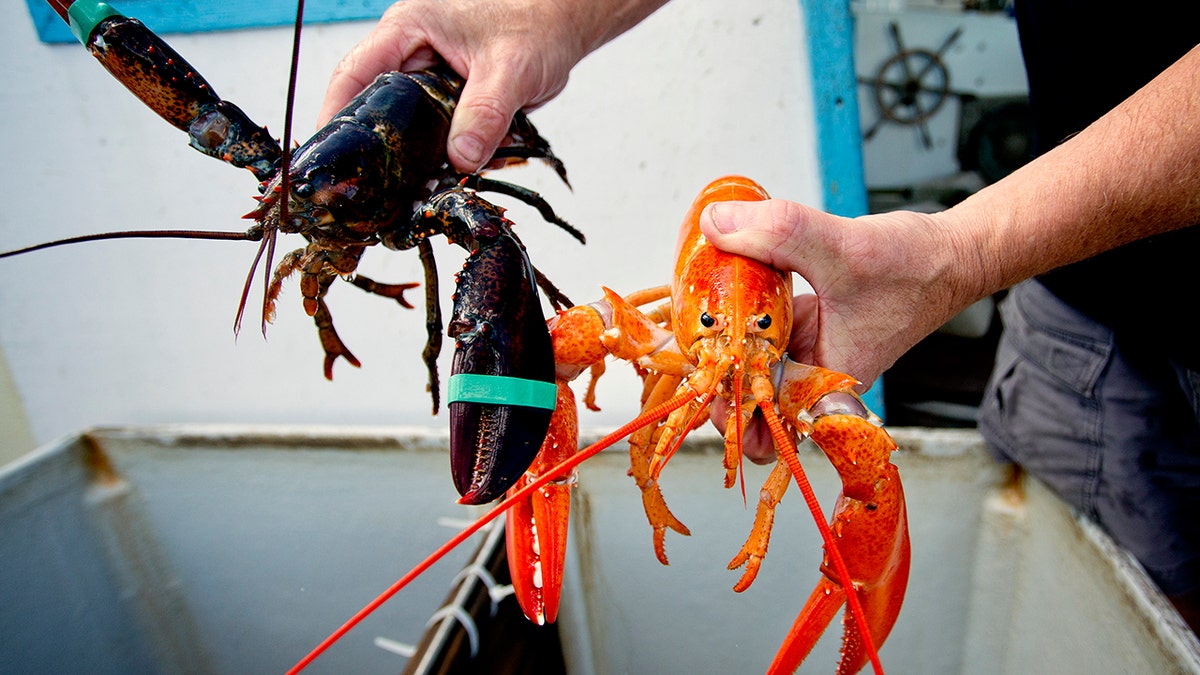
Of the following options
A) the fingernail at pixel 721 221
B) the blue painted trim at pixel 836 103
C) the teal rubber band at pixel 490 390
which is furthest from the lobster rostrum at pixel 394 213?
the blue painted trim at pixel 836 103

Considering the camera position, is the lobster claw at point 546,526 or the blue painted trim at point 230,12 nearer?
the lobster claw at point 546,526

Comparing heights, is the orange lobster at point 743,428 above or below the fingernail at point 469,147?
below

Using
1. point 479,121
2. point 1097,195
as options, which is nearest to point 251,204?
point 479,121

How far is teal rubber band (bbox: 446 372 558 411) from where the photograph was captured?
0.59m

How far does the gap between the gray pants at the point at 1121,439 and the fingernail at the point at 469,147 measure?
1.00 m

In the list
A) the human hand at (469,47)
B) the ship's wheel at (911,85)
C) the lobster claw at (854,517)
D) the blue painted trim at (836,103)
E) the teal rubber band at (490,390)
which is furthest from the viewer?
the ship's wheel at (911,85)

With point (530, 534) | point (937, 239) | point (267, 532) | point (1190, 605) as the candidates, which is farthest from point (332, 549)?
point (1190, 605)

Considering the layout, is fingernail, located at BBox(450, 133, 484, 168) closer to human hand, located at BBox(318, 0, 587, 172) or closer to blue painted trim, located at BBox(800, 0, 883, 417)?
human hand, located at BBox(318, 0, 587, 172)

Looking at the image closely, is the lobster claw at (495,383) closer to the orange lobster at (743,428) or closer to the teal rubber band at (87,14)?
the orange lobster at (743,428)

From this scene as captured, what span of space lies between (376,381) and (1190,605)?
1.73 meters

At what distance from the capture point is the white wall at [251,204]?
1396mm

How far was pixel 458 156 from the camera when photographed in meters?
0.83

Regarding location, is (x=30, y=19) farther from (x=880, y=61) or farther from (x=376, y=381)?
(x=880, y=61)

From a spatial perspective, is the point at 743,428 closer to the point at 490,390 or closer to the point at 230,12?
the point at 490,390
